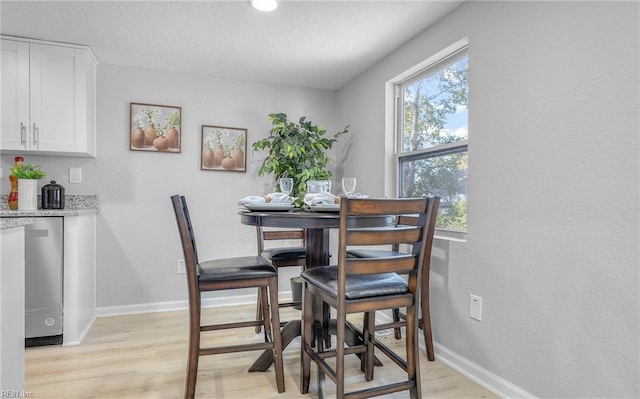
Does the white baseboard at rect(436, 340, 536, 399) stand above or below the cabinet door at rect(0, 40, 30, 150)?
below

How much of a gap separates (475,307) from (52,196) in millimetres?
2975

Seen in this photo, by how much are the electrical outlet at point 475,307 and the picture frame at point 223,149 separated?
2.31m

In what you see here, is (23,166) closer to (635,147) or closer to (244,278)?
(244,278)

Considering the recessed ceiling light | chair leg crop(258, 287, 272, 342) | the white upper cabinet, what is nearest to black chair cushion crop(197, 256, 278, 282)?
chair leg crop(258, 287, 272, 342)

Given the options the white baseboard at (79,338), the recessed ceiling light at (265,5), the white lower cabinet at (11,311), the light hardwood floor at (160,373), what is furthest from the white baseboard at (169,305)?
the recessed ceiling light at (265,5)

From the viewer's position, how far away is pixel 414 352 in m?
1.53

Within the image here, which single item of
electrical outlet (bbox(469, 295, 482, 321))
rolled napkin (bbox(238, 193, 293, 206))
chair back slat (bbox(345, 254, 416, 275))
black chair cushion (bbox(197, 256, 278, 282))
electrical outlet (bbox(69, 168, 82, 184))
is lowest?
electrical outlet (bbox(469, 295, 482, 321))

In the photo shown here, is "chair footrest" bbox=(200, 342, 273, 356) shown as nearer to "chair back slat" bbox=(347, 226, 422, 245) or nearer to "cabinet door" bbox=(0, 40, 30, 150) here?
"chair back slat" bbox=(347, 226, 422, 245)

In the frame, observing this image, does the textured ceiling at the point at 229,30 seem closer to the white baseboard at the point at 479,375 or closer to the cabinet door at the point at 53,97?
the cabinet door at the point at 53,97

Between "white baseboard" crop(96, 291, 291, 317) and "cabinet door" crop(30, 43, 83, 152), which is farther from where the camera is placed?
"white baseboard" crop(96, 291, 291, 317)

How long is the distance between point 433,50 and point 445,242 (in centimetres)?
125

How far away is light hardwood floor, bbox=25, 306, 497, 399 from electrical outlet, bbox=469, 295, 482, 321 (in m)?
0.35

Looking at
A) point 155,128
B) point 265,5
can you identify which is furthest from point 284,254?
point 155,128

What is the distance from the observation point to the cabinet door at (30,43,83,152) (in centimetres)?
266
